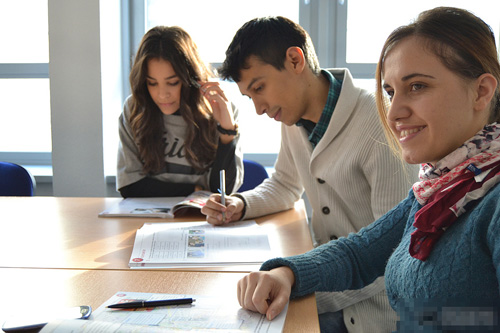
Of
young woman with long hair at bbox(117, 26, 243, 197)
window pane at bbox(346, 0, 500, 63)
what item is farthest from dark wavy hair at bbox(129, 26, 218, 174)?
window pane at bbox(346, 0, 500, 63)

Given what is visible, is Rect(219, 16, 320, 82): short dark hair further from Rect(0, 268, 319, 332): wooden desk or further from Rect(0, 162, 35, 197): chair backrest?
Rect(0, 162, 35, 197): chair backrest

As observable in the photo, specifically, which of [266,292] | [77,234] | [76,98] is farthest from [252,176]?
[266,292]

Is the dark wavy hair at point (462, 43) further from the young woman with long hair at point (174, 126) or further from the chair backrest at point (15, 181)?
the chair backrest at point (15, 181)

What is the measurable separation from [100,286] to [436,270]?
66 cm

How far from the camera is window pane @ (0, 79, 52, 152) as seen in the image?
11.0ft

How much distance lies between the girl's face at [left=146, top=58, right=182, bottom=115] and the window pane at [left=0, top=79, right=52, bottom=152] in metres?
1.46

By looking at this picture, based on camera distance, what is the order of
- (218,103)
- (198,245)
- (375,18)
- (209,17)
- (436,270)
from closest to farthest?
(436,270) → (198,245) → (218,103) → (375,18) → (209,17)

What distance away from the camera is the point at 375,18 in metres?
3.09

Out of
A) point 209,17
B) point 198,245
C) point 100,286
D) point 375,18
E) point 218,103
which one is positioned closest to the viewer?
point 100,286

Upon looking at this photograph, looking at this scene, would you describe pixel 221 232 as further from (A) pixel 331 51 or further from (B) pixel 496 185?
(A) pixel 331 51

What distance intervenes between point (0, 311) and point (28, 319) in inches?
4.0

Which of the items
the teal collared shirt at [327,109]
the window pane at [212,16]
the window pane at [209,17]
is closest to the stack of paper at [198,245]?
the teal collared shirt at [327,109]

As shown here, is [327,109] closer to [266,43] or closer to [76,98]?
[266,43]

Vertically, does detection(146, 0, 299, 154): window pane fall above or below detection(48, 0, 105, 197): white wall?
above
